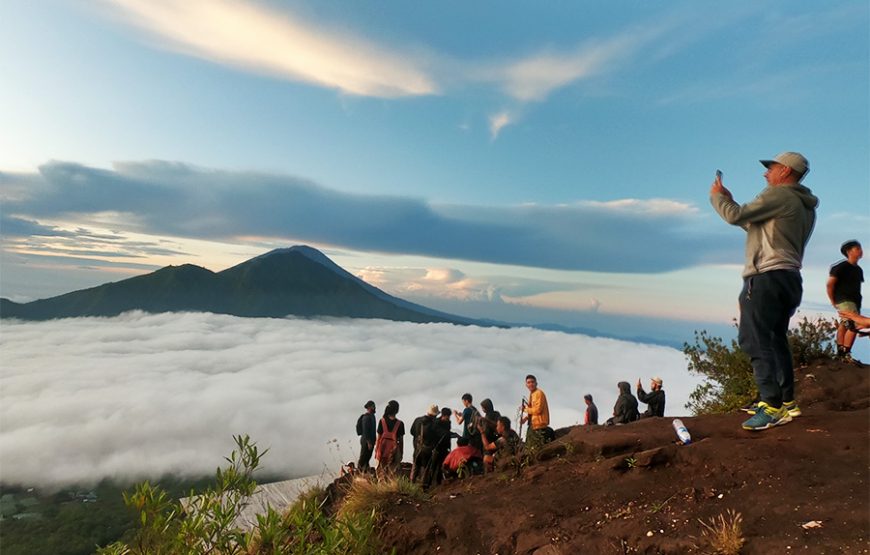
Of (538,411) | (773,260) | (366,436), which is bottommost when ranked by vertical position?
(366,436)

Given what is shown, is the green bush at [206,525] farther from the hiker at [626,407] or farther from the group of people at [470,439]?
the hiker at [626,407]

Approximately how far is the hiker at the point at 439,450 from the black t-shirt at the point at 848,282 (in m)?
7.54

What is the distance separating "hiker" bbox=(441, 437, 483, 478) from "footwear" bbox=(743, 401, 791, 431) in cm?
506

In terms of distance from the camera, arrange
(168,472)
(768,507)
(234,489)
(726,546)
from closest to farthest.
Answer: (726,546) → (768,507) → (234,489) → (168,472)

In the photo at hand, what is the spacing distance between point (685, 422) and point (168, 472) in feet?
676

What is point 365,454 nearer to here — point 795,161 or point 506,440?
point 506,440

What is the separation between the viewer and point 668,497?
4832mm

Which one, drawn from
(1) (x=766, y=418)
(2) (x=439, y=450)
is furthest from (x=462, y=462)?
(1) (x=766, y=418)

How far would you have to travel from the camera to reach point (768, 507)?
405 centimetres

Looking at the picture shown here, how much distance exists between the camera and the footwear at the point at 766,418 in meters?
5.27

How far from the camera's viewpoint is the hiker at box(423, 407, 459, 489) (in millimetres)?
9586

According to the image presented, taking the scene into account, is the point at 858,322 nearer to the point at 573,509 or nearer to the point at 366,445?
the point at 573,509

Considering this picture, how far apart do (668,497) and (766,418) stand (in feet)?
5.20

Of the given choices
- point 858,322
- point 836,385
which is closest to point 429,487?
point 836,385
